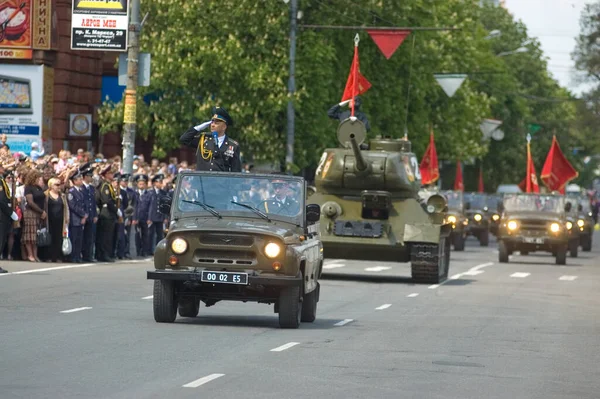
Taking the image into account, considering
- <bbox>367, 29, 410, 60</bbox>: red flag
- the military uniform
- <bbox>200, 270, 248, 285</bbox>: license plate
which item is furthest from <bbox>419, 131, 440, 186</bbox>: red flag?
<bbox>200, 270, 248, 285</bbox>: license plate

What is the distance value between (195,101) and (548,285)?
1733 cm

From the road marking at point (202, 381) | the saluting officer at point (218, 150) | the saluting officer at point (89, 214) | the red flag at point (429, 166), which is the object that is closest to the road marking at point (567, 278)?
the saluting officer at point (89, 214)

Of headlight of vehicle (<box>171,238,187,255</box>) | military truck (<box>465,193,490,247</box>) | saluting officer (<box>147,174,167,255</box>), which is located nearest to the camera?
headlight of vehicle (<box>171,238,187,255</box>)

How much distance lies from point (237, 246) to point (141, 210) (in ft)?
58.4

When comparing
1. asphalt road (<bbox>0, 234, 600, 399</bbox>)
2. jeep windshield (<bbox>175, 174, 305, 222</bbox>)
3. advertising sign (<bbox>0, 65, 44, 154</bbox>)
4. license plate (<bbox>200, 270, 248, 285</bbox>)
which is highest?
advertising sign (<bbox>0, 65, 44, 154</bbox>)

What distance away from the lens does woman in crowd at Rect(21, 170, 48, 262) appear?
94.6 ft

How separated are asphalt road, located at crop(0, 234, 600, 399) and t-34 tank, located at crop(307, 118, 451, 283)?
2787 millimetres

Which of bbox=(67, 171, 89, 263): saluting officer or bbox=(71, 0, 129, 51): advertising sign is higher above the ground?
bbox=(71, 0, 129, 51): advertising sign

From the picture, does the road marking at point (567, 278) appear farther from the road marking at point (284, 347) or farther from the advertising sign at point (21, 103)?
the road marking at point (284, 347)

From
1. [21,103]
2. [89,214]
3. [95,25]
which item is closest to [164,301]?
[89,214]

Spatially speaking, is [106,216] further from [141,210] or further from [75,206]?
[141,210]

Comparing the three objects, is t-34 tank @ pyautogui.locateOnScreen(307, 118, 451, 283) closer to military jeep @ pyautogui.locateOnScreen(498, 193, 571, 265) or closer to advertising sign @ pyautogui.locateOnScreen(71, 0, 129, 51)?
advertising sign @ pyautogui.locateOnScreen(71, 0, 129, 51)

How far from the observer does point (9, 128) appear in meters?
41.0

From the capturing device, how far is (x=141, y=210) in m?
34.6
